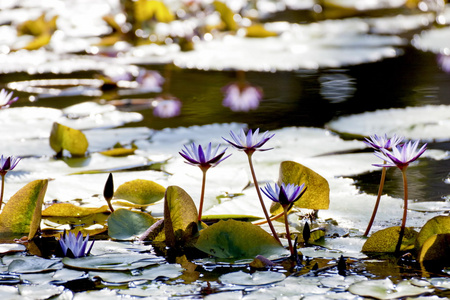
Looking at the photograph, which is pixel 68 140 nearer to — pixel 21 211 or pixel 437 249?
pixel 21 211

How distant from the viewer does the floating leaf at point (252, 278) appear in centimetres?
110

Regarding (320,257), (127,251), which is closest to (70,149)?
(127,251)

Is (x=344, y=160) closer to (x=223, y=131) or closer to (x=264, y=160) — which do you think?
(x=264, y=160)

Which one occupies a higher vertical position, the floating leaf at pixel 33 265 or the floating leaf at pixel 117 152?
the floating leaf at pixel 117 152

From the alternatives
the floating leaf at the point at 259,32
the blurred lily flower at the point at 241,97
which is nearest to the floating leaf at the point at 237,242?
the blurred lily flower at the point at 241,97

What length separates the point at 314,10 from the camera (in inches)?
255

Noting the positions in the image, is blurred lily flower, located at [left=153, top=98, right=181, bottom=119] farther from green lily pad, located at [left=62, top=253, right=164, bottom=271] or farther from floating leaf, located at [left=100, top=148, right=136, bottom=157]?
green lily pad, located at [left=62, top=253, right=164, bottom=271]

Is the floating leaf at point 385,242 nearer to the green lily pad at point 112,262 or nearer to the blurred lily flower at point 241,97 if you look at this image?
the green lily pad at point 112,262

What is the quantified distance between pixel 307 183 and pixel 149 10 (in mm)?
3933

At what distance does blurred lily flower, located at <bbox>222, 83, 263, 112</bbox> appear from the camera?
2852mm

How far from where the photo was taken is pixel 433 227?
123 centimetres

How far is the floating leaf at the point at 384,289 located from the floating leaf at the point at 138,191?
637mm

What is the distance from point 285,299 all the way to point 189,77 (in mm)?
2665

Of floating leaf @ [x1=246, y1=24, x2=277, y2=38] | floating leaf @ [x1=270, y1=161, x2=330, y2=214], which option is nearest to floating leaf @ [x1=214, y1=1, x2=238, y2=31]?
floating leaf @ [x1=246, y1=24, x2=277, y2=38]
